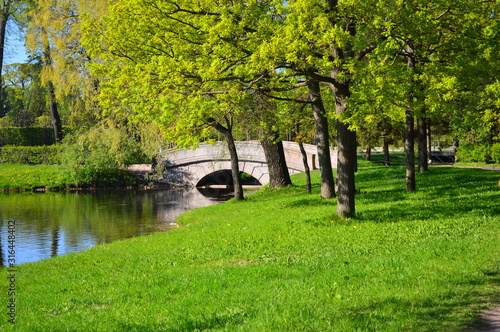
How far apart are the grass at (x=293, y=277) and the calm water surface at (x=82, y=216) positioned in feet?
12.3

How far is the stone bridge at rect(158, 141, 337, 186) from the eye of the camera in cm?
3431

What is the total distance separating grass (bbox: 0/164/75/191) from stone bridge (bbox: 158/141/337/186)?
7.23m

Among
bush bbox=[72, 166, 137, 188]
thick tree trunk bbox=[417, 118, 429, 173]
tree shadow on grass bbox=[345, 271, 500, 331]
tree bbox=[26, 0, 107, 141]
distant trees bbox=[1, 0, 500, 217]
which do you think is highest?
tree bbox=[26, 0, 107, 141]

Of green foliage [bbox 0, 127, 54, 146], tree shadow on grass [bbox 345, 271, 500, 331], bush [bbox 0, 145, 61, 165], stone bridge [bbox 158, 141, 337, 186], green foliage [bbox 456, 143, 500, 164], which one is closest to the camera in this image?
tree shadow on grass [bbox 345, 271, 500, 331]

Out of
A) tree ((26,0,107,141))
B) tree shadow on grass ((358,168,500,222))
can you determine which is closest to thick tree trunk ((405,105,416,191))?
tree shadow on grass ((358,168,500,222))

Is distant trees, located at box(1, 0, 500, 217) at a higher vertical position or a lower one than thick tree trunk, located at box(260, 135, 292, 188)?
higher

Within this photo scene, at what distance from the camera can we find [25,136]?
159 feet

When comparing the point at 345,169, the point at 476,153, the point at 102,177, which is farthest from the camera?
the point at 102,177

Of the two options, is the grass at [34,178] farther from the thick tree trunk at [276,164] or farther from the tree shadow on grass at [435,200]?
the tree shadow on grass at [435,200]

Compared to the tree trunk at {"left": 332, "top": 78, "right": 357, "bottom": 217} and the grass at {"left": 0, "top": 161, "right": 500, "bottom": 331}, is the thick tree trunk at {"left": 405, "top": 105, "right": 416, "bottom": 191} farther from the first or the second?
the tree trunk at {"left": 332, "top": 78, "right": 357, "bottom": 217}

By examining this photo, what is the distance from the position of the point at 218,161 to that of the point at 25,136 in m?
23.1

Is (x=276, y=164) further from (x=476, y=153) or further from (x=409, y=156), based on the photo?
(x=476, y=153)

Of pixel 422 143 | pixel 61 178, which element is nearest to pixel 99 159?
pixel 61 178

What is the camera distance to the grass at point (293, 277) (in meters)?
5.96
